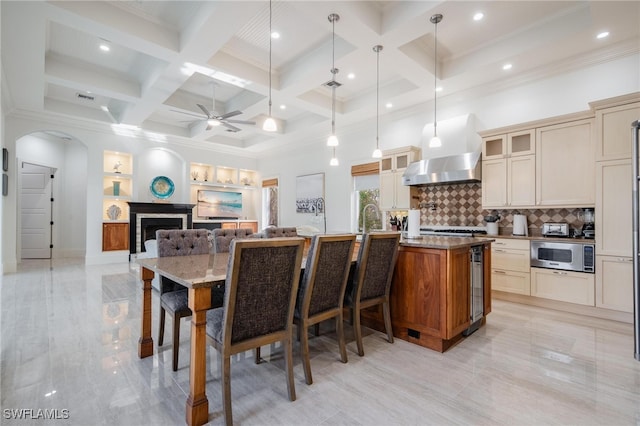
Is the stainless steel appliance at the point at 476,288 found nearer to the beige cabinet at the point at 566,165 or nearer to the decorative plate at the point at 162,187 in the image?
the beige cabinet at the point at 566,165

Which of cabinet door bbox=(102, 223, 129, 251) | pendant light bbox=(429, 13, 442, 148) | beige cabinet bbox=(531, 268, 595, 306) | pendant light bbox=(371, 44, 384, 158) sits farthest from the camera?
cabinet door bbox=(102, 223, 129, 251)

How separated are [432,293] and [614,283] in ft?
7.48

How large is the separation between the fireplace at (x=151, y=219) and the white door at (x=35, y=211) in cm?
275

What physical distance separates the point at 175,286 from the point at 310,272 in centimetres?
136

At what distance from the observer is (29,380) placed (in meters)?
2.00

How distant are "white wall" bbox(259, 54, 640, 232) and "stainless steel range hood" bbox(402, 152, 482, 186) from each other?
0.19m

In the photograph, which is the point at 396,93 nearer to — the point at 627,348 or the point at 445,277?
the point at 445,277

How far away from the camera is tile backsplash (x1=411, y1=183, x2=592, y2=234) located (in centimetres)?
398

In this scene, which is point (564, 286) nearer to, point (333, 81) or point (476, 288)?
point (476, 288)

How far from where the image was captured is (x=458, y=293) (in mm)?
2566

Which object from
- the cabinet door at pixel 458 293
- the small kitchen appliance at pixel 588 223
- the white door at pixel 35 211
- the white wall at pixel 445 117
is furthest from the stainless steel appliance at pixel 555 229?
the white door at pixel 35 211

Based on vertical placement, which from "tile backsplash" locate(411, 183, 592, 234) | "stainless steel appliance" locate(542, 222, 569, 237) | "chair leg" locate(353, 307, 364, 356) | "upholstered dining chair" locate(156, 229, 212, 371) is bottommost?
"chair leg" locate(353, 307, 364, 356)

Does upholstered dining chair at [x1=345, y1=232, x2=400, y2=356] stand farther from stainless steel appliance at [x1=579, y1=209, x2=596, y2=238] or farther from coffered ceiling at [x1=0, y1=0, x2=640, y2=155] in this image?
stainless steel appliance at [x1=579, y1=209, x2=596, y2=238]

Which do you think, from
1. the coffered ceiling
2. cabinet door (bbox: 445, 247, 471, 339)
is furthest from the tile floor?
the coffered ceiling
